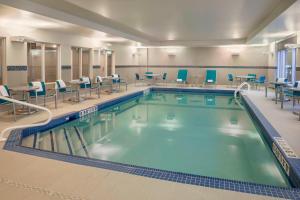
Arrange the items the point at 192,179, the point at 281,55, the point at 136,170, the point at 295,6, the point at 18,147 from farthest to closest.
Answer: the point at 281,55 < the point at 295,6 < the point at 18,147 < the point at 136,170 < the point at 192,179

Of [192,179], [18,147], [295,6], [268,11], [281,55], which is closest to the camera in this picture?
[192,179]

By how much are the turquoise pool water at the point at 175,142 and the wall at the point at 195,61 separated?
23.3ft

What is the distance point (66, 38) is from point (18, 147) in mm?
5832

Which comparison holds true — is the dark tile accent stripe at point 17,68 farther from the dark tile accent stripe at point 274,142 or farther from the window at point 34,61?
the dark tile accent stripe at point 274,142

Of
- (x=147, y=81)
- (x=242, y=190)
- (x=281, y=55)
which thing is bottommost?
(x=242, y=190)

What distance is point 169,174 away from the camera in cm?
272

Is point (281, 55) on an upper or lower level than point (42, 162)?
upper

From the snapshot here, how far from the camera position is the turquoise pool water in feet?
11.8

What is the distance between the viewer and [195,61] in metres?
14.9

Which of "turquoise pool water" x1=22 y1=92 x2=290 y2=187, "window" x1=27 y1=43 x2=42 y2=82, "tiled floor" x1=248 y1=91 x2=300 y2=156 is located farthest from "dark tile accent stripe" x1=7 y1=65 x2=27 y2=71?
"tiled floor" x1=248 y1=91 x2=300 y2=156

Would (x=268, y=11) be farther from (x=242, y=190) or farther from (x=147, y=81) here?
(x=147, y=81)

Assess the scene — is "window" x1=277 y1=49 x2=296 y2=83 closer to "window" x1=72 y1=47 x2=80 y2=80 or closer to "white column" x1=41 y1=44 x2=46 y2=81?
"window" x1=72 y1=47 x2=80 y2=80

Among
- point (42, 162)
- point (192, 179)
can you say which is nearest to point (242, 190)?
point (192, 179)

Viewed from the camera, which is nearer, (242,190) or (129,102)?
(242,190)
